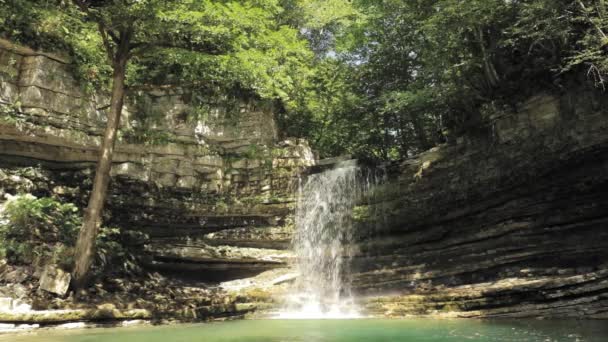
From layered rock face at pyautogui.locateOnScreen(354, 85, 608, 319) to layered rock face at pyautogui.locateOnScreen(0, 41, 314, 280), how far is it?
4534mm

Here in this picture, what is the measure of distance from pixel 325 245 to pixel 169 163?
253 inches

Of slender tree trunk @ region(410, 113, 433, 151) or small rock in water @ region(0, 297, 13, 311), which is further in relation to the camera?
slender tree trunk @ region(410, 113, 433, 151)

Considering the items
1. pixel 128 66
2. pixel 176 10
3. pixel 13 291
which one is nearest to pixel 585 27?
pixel 176 10

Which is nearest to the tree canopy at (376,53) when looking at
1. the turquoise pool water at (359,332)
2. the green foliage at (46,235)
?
the green foliage at (46,235)

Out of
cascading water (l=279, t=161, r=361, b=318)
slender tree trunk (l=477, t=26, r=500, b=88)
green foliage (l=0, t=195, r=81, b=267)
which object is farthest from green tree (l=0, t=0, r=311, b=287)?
slender tree trunk (l=477, t=26, r=500, b=88)

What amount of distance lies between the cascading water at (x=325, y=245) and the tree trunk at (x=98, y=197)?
5.93 meters

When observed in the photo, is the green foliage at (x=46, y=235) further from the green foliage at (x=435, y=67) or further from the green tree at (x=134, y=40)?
the green foliage at (x=435, y=67)

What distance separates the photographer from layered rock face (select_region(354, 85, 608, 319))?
35.4 ft

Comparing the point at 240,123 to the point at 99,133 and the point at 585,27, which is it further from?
the point at 585,27

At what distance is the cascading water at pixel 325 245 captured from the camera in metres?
14.4

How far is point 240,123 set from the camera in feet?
57.9

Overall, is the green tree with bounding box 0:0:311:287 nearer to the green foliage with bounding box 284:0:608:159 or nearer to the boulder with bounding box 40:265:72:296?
the boulder with bounding box 40:265:72:296

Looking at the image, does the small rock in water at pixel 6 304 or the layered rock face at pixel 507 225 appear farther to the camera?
the layered rock face at pixel 507 225

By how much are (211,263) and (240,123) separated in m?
5.68
